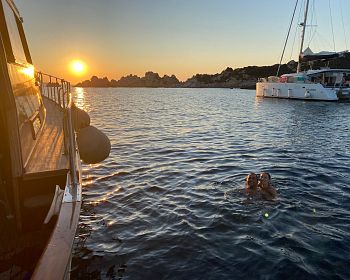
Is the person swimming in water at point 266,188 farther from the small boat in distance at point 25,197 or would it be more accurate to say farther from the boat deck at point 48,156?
the small boat in distance at point 25,197

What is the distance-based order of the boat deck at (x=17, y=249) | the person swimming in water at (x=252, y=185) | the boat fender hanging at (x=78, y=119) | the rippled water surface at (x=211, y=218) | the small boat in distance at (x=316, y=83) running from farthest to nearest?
the small boat in distance at (x=316, y=83)
the person swimming in water at (x=252, y=185)
the boat fender hanging at (x=78, y=119)
the rippled water surface at (x=211, y=218)
the boat deck at (x=17, y=249)

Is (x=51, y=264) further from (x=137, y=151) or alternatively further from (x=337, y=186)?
(x=137, y=151)

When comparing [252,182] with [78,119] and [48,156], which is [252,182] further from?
[48,156]

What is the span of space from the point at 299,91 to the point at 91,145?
5069cm

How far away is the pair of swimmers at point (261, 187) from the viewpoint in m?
8.91

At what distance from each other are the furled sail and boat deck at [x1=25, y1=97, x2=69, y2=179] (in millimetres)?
52109

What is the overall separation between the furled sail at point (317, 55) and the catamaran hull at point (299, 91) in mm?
5103

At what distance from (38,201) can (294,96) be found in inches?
2112

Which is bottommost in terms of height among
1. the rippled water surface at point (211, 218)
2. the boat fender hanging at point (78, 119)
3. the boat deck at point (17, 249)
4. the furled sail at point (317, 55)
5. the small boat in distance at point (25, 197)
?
the rippled water surface at point (211, 218)

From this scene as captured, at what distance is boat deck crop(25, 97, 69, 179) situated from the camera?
4620 millimetres

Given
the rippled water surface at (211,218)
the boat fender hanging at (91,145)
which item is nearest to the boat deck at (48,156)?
the boat fender hanging at (91,145)

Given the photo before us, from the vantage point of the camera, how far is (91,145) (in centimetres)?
639

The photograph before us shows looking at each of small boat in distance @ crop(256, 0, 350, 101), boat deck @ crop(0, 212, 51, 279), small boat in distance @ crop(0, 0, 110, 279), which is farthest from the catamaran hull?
boat deck @ crop(0, 212, 51, 279)

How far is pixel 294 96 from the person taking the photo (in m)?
53.3
